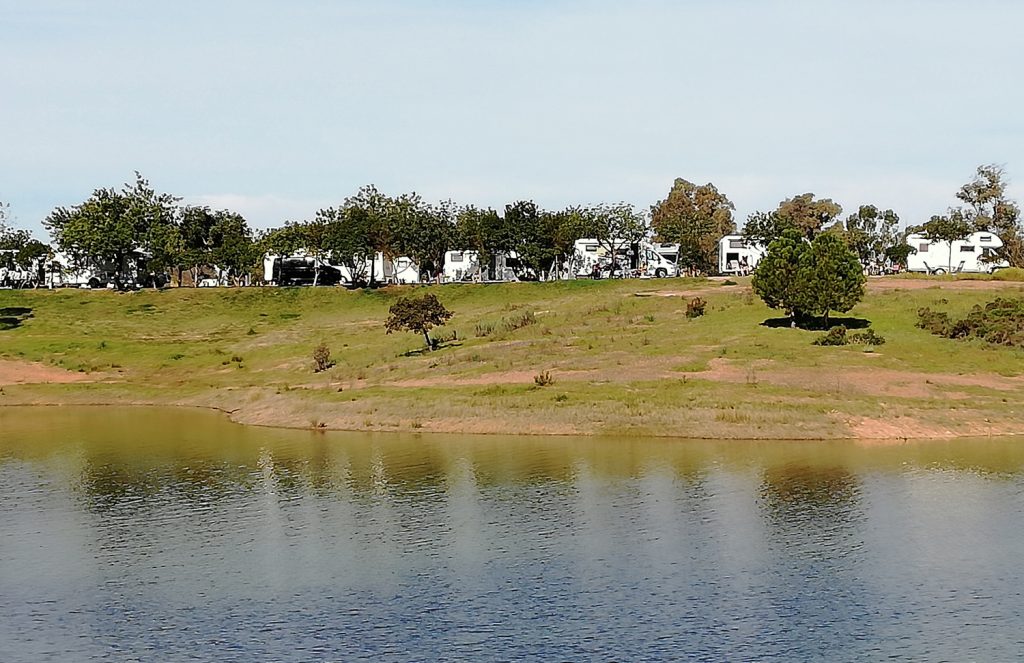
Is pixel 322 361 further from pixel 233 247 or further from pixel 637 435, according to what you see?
pixel 233 247

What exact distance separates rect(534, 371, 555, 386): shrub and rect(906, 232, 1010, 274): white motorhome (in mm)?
107966

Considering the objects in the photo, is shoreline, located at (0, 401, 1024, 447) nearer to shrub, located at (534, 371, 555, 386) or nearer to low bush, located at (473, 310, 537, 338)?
shrub, located at (534, 371, 555, 386)

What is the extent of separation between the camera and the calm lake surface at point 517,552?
33.7 meters

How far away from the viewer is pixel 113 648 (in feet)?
109

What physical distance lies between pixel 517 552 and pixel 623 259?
137 meters

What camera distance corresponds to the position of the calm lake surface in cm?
3372

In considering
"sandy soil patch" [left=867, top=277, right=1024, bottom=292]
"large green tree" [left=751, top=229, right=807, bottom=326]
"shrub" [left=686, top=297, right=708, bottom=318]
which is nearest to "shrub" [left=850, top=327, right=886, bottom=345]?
"large green tree" [left=751, top=229, right=807, bottom=326]

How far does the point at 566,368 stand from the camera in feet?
271

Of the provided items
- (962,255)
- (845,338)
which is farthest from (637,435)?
(962,255)

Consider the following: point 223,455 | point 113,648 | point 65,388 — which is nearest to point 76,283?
point 65,388

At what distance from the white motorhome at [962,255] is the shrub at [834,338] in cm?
8867

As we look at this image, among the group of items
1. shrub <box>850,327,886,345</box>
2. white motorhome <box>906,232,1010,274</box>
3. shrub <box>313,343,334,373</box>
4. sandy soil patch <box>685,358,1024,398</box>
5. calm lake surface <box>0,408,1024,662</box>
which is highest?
white motorhome <box>906,232,1010,274</box>

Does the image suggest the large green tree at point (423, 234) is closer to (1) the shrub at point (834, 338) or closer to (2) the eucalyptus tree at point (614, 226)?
(2) the eucalyptus tree at point (614, 226)

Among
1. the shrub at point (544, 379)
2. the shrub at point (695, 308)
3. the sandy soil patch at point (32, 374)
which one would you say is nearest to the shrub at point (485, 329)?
the shrub at point (695, 308)
